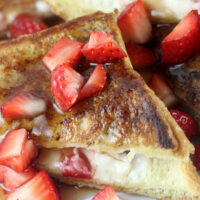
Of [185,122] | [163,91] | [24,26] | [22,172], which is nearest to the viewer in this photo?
[22,172]

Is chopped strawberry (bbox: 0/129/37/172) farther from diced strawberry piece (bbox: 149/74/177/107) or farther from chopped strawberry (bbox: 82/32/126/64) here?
diced strawberry piece (bbox: 149/74/177/107)

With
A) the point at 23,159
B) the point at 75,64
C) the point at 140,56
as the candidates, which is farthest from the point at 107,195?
the point at 140,56

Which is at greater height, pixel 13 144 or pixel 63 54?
Result: pixel 63 54

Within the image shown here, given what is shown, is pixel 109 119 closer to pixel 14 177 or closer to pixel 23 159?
pixel 23 159

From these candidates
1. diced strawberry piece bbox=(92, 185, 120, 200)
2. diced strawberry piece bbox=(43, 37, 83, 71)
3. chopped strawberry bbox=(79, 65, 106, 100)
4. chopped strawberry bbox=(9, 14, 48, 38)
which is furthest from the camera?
chopped strawberry bbox=(9, 14, 48, 38)

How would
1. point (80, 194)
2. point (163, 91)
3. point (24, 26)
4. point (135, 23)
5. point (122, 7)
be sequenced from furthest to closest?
point (24, 26)
point (122, 7)
point (135, 23)
point (163, 91)
point (80, 194)

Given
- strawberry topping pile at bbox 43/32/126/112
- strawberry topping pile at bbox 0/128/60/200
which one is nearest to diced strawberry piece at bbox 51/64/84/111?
A: strawberry topping pile at bbox 43/32/126/112

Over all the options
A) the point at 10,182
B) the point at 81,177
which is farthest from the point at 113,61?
the point at 10,182

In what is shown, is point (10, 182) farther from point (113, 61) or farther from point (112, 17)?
point (112, 17)
